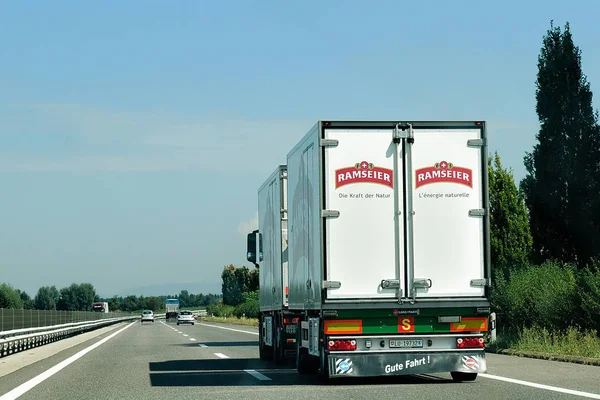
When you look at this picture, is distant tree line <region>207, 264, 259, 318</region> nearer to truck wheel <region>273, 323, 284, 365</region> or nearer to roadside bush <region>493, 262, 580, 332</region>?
roadside bush <region>493, 262, 580, 332</region>

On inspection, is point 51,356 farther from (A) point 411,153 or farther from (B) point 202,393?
(A) point 411,153

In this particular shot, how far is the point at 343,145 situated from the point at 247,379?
4347 mm

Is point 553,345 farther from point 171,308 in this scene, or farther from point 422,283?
point 171,308

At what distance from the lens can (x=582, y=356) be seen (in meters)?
18.2

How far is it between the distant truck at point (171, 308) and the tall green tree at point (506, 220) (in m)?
83.4

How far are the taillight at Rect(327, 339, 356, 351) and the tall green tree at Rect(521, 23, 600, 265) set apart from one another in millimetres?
A: 29382

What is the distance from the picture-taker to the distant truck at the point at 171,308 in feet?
387

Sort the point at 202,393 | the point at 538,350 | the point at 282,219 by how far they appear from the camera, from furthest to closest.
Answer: the point at 538,350 < the point at 282,219 < the point at 202,393

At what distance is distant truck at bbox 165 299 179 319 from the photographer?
117850 millimetres

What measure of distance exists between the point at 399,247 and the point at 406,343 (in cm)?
136

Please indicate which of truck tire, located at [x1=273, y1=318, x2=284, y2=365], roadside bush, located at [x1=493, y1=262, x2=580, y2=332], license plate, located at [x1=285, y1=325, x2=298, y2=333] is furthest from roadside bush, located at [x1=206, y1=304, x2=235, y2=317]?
license plate, located at [x1=285, y1=325, x2=298, y2=333]

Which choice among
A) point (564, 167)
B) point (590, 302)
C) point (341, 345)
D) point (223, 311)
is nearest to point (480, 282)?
point (341, 345)

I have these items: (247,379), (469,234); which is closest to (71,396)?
(247,379)

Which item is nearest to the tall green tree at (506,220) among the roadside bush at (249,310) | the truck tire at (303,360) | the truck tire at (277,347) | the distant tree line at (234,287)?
the truck tire at (277,347)
